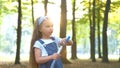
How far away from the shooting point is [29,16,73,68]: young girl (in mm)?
4294

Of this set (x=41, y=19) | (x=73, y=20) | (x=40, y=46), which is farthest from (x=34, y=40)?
(x=73, y=20)

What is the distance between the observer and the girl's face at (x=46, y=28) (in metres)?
4.39

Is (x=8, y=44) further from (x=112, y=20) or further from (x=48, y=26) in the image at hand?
(x=48, y=26)

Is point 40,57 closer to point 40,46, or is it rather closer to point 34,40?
point 40,46

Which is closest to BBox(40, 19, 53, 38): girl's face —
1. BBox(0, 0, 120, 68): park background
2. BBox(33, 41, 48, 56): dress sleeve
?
BBox(33, 41, 48, 56): dress sleeve

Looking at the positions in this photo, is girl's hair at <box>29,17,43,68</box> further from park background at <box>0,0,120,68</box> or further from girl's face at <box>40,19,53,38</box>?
park background at <box>0,0,120,68</box>

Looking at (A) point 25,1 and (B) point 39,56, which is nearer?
(B) point 39,56

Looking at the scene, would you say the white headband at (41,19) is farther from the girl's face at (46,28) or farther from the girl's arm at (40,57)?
the girl's arm at (40,57)

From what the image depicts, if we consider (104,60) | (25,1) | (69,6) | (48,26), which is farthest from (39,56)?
(69,6)

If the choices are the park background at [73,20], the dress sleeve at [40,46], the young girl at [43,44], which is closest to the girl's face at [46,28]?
the young girl at [43,44]

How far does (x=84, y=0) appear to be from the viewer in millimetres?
36812

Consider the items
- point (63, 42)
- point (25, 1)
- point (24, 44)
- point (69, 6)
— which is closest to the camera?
point (63, 42)

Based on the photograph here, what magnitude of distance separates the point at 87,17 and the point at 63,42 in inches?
1295

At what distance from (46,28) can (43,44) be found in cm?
19
